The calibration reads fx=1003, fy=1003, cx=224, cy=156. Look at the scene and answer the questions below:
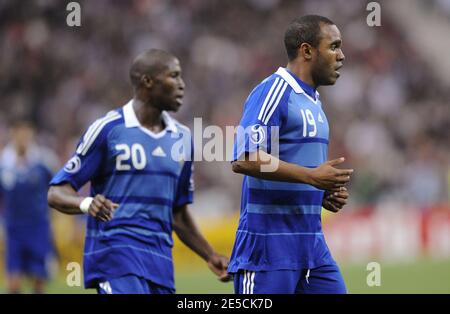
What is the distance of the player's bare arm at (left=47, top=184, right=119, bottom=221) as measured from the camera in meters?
6.45

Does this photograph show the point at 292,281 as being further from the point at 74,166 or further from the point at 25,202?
the point at 25,202

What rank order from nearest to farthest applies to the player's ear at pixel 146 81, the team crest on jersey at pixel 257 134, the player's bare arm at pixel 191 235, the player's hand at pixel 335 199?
the team crest on jersey at pixel 257 134 → the player's hand at pixel 335 199 → the player's bare arm at pixel 191 235 → the player's ear at pixel 146 81

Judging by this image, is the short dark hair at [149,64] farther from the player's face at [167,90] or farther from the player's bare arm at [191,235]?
the player's bare arm at [191,235]

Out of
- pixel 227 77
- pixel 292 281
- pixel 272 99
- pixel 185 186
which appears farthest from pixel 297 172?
pixel 227 77

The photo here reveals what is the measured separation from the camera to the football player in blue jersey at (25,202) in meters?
13.3

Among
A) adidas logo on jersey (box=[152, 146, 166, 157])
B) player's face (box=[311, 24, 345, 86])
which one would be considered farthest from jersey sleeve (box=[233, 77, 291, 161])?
adidas logo on jersey (box=[152, 146, 166, 157])

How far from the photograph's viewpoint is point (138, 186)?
7.21 m

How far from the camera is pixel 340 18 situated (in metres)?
23.7

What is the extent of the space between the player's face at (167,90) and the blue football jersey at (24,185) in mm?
6058

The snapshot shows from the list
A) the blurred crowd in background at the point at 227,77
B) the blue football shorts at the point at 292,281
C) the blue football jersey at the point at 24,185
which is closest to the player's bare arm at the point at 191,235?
the blue football shorts at the point at 292,281

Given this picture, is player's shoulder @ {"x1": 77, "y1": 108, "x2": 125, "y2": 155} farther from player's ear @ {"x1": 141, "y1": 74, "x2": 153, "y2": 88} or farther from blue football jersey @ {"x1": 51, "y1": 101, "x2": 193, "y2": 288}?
player's ear @ {"x1": 141, "y1": 74, "x2": 153, "y2": 88}

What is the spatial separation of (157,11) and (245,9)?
89.9 inches

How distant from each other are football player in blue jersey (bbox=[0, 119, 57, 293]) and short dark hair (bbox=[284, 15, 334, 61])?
731cm

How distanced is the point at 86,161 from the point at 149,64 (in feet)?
3.13
